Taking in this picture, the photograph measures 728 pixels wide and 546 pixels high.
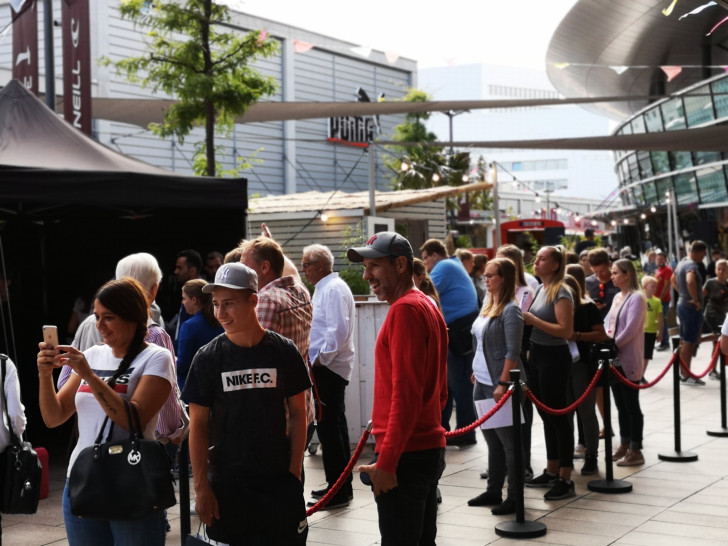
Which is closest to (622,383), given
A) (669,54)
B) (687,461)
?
(687,461)

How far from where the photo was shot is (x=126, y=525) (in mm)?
3652

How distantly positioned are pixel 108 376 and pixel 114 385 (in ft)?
0.20

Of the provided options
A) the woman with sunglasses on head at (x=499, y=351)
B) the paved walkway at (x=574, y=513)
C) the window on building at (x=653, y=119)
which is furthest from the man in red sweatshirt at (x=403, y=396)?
the window on building at (x=653, y=119)

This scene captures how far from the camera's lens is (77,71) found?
11.4 meters

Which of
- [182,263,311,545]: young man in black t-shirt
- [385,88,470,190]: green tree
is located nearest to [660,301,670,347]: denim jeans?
[182,263,311,545]: young man in black t-shirt

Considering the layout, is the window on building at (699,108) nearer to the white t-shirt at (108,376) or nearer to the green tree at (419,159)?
the green tree at (419,159)

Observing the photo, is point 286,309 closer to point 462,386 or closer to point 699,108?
point 462,386

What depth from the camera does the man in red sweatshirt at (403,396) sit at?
12.5 ft

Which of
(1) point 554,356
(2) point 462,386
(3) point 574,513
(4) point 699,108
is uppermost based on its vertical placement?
(4) point 699,108

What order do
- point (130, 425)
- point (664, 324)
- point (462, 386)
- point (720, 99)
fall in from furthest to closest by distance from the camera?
point (720, 99), point (664, 324), point (462, 386), point (130, 425)

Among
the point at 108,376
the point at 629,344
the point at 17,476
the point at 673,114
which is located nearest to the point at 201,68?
the point at 629,344

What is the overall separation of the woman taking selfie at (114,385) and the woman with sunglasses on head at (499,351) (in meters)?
3.12

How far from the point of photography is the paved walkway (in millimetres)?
6137

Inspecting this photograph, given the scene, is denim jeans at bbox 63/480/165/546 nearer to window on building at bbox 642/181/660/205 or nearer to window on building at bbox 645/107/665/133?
window on building at bbox 645/107/665/133
